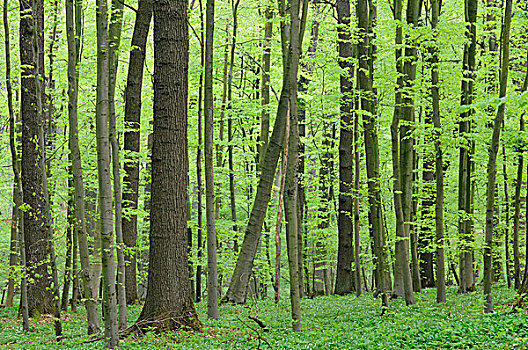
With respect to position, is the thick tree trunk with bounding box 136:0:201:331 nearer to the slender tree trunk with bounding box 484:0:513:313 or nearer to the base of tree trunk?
the base of tree trunk

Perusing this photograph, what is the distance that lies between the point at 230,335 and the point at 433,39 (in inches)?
274

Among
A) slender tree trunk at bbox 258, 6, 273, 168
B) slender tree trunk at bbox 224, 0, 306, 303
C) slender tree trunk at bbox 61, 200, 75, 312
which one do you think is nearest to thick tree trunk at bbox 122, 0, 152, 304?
slender tree trunk at bbox 61, 200, 75, 312

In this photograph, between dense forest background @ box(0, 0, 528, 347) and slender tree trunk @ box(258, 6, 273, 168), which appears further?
slender tree trunk @ box(258, 6, 273, 168)

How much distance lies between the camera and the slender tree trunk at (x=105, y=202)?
267 inches

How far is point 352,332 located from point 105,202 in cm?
430

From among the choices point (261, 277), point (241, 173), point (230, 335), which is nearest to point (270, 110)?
point (241, 173)

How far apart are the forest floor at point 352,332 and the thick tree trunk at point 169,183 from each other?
21.0 inches

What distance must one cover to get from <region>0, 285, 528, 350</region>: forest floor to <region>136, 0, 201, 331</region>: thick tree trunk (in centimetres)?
53

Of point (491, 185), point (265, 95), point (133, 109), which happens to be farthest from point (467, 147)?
point (133, 109)

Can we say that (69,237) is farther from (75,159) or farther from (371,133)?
(371,133)

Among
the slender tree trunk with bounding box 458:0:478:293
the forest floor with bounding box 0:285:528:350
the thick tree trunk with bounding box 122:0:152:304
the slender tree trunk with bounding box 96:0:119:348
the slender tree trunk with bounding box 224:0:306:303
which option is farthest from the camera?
the thick tree trunk with bounding box 122:0:152:304

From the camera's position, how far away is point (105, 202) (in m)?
6.80

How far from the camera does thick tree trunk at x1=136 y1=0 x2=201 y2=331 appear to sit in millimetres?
8375

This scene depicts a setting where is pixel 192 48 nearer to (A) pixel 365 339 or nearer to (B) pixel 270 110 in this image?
(B) pixel 270 110
